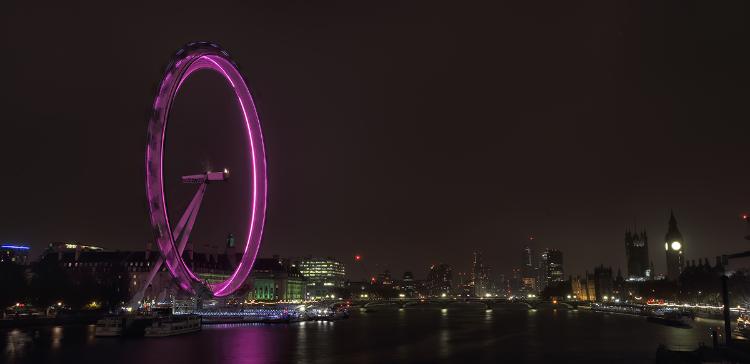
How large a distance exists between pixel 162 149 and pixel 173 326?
23.1 m

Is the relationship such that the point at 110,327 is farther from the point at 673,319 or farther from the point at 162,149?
the point at 673,319

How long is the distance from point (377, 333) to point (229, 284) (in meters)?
19.3

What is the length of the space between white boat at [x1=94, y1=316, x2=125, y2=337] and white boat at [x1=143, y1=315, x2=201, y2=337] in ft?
9.19

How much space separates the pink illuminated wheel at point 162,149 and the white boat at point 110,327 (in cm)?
760

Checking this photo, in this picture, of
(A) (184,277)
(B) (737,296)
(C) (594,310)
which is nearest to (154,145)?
(A) (184,277)

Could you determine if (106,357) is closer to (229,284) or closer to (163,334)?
(163,334)

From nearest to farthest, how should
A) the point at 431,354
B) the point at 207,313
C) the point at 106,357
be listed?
the point at 106,357 → the point at 431,354 → the point at 207,313

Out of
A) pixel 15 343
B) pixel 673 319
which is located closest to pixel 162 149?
pixel 15 343

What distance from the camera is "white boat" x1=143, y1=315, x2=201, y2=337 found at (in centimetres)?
7225

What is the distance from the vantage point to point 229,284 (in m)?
79.3

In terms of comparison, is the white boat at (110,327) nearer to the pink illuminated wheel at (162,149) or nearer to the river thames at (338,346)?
the river thames at (338,346)

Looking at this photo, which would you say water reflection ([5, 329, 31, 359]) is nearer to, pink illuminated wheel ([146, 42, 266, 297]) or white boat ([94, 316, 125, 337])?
white boat ([94, 316, 125, 337])

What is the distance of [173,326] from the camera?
74.8 metres

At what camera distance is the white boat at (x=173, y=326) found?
237ft
